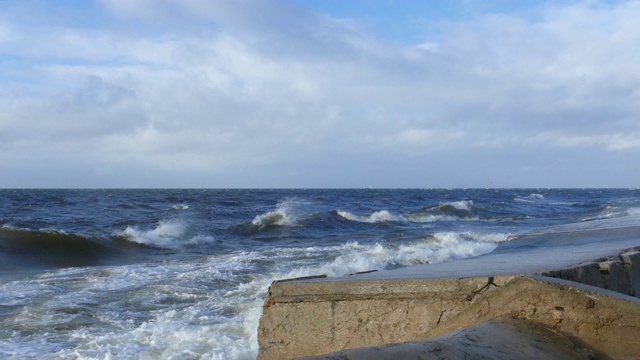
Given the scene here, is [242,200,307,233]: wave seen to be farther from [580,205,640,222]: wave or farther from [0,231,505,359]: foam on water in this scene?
[580,205,640,222]: wave

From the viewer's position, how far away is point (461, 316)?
3.45m

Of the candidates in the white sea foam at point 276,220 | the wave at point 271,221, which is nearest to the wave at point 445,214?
the wave at point 271,221

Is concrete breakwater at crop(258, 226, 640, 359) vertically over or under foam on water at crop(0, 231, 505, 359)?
over

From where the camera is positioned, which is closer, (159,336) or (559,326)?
(559,326)

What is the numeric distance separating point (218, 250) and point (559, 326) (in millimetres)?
12333

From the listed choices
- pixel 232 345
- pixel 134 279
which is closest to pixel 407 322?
pixel 232 345

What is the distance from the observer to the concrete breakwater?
295cm

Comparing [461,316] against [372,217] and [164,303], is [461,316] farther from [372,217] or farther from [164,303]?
[372,217]

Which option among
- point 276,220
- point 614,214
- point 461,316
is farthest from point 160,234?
point 461,316

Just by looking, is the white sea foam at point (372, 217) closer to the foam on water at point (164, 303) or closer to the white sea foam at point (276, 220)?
the white sea foam at point (276, 220)

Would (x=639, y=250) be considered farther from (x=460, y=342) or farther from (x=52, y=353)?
(x=52, y=353)

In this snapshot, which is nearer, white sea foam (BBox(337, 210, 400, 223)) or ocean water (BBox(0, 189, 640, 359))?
ocean water (BBox(0, 189, 640, 359))

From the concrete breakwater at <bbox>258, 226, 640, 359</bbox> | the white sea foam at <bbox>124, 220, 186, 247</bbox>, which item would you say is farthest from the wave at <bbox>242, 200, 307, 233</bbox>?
the concrete breakwater at <bbox>258, 226, 640, 359</bbox>

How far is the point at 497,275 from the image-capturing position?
367 cm
